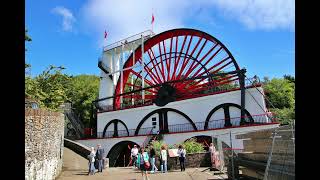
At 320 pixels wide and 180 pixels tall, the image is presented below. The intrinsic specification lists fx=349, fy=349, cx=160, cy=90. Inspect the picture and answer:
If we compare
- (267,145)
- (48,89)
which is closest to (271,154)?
(267,145)

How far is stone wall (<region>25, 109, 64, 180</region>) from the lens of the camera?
10849 millimetres

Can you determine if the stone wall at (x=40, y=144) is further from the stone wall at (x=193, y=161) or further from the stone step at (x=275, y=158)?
the stone step at (x=275, y=158)

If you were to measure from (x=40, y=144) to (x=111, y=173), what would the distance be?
17.3ft

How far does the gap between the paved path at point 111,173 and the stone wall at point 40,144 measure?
155cm

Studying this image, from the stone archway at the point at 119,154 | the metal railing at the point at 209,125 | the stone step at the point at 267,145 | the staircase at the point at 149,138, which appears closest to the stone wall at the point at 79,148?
the staircase at the point at 149,138

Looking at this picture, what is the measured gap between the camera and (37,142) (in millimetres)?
11711

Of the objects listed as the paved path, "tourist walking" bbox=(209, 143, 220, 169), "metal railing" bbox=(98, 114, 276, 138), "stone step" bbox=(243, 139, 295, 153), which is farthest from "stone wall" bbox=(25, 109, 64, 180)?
"metal railing" bbox=(98, 114, 276, 138)

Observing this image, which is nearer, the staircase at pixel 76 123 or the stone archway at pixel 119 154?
the stone archway at pixel 119 154

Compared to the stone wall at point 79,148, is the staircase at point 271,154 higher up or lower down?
higher up

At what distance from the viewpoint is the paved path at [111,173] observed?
13905 mm
